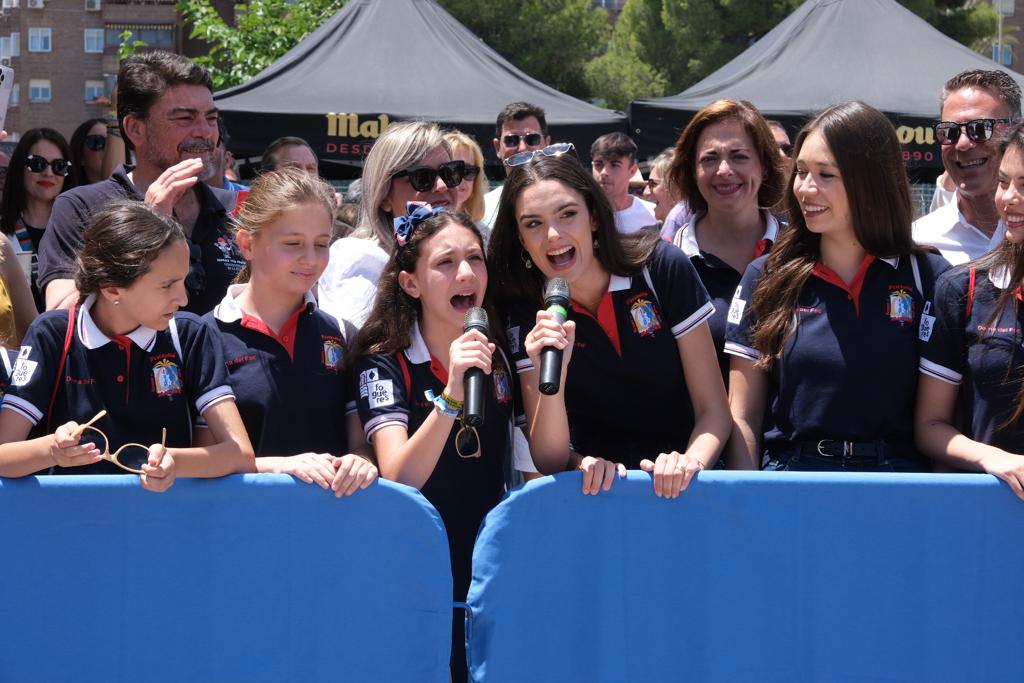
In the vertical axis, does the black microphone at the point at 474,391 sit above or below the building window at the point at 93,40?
below

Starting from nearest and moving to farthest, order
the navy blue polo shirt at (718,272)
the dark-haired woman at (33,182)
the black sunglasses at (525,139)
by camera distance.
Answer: the navy blue polo shirt at (718,272) < the dark-haired woman at (33,182) < the black sunglasses at (525,139)

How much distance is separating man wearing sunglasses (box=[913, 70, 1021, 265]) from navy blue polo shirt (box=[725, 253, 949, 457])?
3.51 ft

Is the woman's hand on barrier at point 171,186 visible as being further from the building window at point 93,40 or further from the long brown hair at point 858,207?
the building window at point 93,40

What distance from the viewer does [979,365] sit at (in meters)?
3.27

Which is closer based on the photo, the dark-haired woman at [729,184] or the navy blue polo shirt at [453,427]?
→ the navy blue polo shirt at [453,427]

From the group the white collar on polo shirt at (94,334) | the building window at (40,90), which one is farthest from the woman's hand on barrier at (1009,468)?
the building window at (40,90)

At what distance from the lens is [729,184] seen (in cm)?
448

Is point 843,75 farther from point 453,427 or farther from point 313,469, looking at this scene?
point 313,469

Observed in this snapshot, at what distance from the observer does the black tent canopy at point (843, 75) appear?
8.91 m

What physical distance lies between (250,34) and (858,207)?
1384 cm

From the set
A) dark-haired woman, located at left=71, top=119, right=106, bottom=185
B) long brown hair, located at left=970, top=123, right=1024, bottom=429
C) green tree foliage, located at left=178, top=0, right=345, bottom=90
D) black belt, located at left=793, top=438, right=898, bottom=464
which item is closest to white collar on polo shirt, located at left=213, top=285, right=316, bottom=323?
black belt, located at left=793, top=438, right=898, bottom=464

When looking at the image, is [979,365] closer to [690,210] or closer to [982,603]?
[982,603]

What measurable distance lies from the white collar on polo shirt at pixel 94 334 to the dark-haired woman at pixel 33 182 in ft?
10.8

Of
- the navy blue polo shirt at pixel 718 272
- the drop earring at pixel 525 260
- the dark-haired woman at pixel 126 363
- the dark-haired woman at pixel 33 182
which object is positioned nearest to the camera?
the dark-haired woman at pixel 126 363
